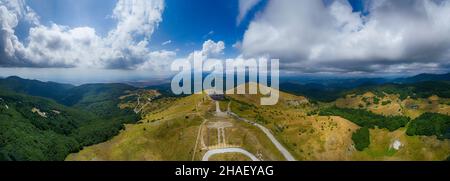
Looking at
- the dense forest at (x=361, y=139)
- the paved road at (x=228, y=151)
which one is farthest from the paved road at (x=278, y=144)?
the dense forest at (x=361, y=139)

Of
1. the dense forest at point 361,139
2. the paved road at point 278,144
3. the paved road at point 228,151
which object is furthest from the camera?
the dense forest at point 361,139

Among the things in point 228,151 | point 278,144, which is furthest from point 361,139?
point 228,151

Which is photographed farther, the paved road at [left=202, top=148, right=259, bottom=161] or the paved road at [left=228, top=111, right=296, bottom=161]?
the paved road at [left=228, top=111, right=296, bottom=161]

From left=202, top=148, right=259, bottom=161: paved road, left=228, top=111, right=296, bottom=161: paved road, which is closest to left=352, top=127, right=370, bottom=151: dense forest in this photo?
left=228, top=111, right=296, bottom=161: paved road

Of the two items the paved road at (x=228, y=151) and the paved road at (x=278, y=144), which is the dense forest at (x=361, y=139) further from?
the paved road at (x=228, y=151)

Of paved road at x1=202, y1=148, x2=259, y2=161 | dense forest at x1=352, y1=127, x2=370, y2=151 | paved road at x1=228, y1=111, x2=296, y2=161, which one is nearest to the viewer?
paved road at x1=202, y1=148, x2=259, y2=161

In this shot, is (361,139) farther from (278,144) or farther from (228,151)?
(228,151)

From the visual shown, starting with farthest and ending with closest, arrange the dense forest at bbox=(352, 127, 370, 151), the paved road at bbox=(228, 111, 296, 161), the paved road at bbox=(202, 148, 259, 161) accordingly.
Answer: the dense forest at bbox=(352, 127, 370, 151)
the paved road at bbox=(228, 111, 296, 161)
the paved road at bbox=(202, 148, 259, 161)

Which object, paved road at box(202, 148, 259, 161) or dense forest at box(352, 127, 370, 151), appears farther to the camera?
dense forest at box(352, 127, 370, 151)

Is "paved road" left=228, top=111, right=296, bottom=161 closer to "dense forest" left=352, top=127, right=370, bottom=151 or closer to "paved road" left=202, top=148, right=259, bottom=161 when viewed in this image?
"paved road" left=202, top=148, right=259, bottom=161
